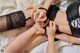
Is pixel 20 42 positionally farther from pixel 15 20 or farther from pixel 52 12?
pixel 52 12

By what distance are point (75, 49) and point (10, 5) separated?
26.6 inches

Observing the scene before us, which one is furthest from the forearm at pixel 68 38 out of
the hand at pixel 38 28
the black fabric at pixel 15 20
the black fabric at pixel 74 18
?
the black fabric at pixel 15 20

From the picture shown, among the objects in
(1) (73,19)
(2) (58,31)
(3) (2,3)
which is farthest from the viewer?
(3) (2,3)

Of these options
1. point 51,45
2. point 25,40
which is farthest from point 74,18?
point 25,40

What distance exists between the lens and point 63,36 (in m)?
1.40

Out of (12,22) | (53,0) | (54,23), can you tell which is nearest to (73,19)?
(54,23)

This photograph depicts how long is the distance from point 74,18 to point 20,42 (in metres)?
0.44

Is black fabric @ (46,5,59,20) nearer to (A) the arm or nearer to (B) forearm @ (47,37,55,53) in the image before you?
(A) the arm

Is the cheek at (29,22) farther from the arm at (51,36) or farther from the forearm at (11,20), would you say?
the arm at (51,36)

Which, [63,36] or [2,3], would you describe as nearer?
[63,36]

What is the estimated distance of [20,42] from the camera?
4.39 feet

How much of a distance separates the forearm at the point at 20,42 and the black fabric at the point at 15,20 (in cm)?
9

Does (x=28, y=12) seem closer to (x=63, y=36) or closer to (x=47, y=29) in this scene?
(x=47, y=29)

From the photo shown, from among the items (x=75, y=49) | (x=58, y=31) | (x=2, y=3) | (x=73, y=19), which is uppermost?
(x=2, y=3)
